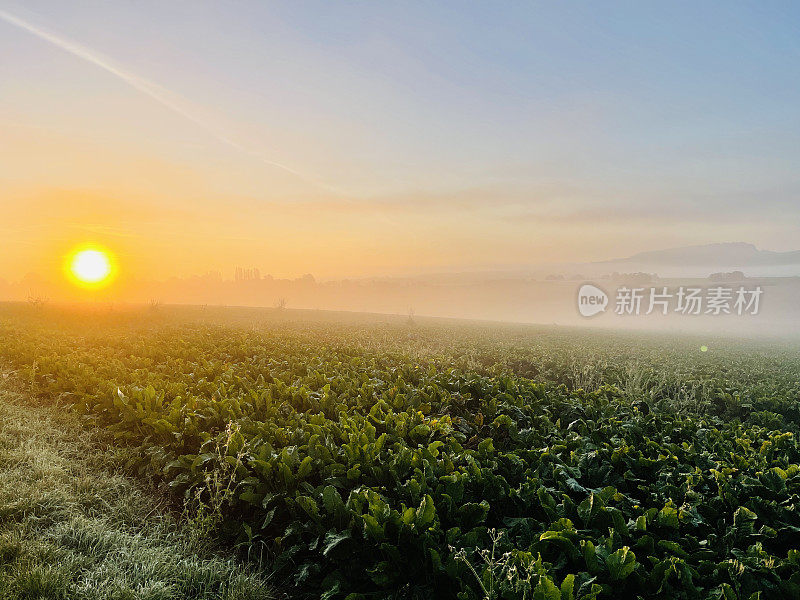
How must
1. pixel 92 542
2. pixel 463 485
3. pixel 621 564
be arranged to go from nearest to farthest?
pixel 621 564 < pixel 463 485 < pixel 92 542

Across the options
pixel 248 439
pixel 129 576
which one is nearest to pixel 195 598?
pixel 129 576

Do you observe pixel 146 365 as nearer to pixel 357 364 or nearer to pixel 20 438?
pixel 20 438

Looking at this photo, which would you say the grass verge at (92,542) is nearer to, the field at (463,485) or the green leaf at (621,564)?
the field at (463,485)

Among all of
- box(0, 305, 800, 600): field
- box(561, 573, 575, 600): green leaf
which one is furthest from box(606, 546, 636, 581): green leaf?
box(561, 573, 575, 600): green leaf

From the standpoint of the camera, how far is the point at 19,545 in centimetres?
426

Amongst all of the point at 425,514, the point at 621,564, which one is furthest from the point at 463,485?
the point at 621,564

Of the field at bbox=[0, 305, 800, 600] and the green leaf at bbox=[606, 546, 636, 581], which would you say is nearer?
the green leaf at bbox=[606, 546, 636, 581]

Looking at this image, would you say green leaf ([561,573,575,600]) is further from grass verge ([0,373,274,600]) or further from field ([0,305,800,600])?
grass verge ([0,373,274,600])

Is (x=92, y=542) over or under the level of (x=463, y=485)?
under

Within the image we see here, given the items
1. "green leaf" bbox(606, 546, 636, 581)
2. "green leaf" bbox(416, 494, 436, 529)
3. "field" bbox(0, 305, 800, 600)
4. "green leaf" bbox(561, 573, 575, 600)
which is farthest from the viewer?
"green leaf" bbox(416, 494, 436, 529)

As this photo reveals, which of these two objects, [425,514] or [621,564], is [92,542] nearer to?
[425,514]

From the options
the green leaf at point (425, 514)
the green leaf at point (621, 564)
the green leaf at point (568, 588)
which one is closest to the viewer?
the green leaf at point (568, 588)

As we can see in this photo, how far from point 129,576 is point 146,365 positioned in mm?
8058

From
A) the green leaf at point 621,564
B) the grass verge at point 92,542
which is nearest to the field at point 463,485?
the green leaf at point 621,564
